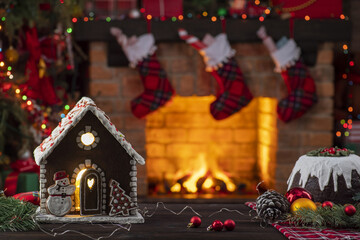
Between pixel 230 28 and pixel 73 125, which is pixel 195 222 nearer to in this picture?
pixel 73 125

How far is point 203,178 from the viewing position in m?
4.05

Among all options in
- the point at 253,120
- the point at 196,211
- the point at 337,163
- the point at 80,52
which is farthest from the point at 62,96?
the point at 337,163

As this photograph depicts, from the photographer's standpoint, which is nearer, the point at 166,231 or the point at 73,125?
the point at 166,231

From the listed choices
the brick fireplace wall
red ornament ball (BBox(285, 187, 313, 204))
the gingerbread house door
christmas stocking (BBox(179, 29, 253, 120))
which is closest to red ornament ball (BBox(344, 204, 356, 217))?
red ornament ball (BBox(285, 187, 313, 204))

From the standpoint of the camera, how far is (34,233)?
149 cm

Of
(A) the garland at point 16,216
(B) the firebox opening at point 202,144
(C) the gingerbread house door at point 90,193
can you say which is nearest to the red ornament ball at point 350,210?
(C) the gingerbread house door at point 90,193

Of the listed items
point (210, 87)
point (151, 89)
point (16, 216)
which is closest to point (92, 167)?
point (16, 216)

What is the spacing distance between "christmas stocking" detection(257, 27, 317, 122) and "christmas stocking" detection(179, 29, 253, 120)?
0.82 feet

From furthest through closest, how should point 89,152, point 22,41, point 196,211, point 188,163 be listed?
point 188,163, point 22,41, point 196,211, point 89,152

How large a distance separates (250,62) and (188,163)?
889 millimetres

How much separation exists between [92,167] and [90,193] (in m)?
0.07

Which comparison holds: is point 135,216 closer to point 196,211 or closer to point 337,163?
point 196,211

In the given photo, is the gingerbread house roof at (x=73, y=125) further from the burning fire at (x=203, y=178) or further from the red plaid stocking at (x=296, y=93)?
the burning fire at (x=203, y=178)

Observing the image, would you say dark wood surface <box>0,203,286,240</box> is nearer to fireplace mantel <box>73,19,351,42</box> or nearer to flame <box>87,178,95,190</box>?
flame <box>87,178,95,190</box>
